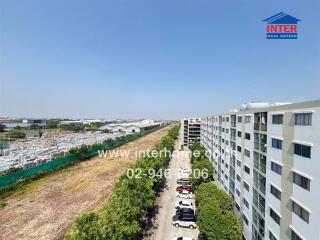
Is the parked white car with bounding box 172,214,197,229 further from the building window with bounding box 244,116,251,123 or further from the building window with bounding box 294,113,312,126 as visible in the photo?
the building window with bounding box 294,113,312,126

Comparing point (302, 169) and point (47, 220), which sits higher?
point (302, 169)

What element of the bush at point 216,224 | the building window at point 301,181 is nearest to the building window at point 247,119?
the bush at point 216,224

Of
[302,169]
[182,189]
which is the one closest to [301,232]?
[302,169]

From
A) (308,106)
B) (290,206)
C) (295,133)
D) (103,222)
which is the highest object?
(308,106)

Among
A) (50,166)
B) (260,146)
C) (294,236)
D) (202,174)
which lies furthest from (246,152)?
(50,166)

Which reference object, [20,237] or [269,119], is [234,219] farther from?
[20,237]

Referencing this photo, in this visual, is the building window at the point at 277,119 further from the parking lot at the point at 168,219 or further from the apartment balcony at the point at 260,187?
the parking lot at the point at 168,219
